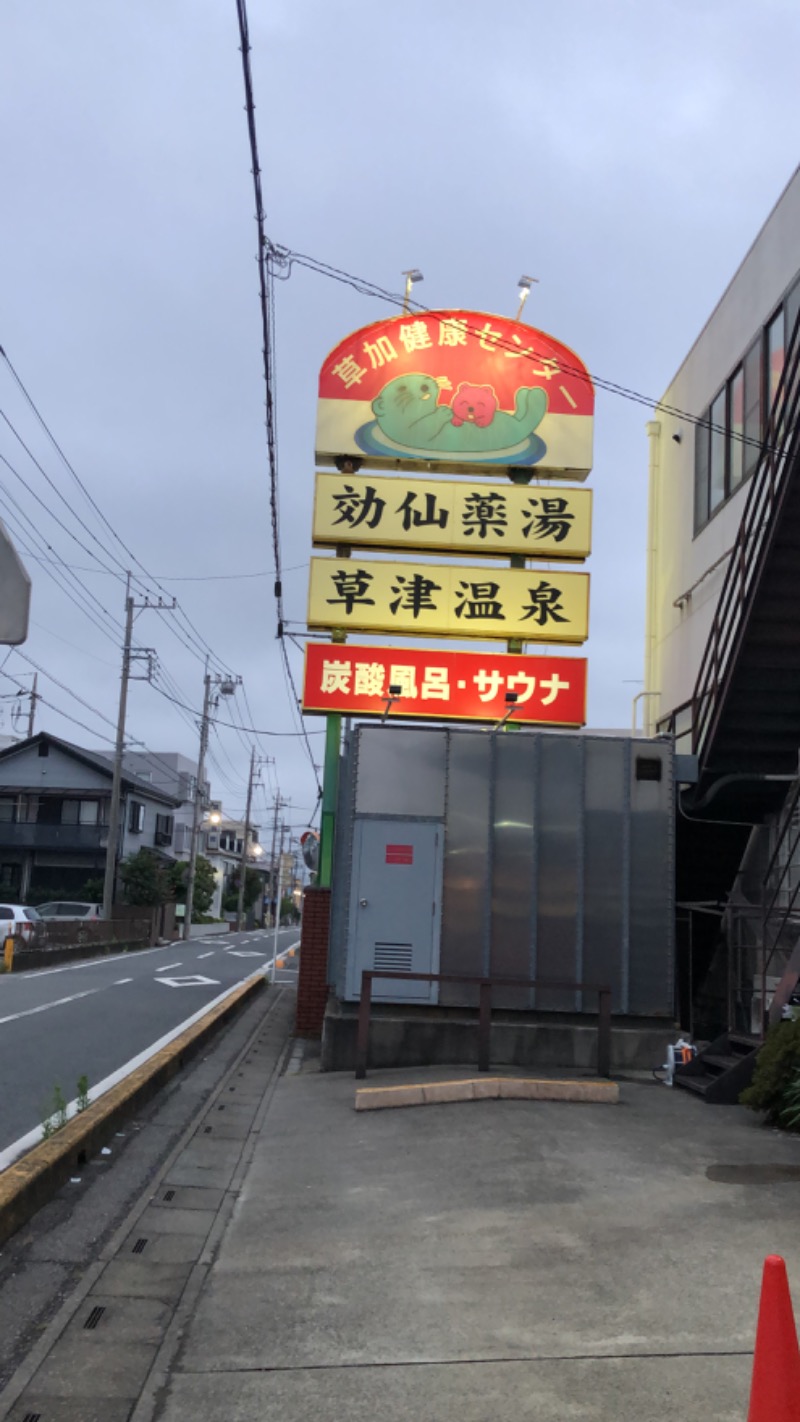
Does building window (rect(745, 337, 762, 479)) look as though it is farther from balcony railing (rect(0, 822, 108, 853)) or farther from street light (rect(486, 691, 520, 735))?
balcony railing (rect(0, 822, 108, 853))

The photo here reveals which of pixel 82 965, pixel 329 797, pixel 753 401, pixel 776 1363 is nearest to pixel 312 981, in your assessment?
pixel 329 797

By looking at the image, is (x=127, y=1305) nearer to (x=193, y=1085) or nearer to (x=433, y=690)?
(x=193, y=1085)

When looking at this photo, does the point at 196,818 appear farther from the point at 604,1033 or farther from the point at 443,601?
the point at 604,1033

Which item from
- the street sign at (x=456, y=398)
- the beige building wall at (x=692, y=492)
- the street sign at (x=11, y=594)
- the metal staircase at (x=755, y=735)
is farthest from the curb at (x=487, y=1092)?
the street sign at (x=456, y=398)

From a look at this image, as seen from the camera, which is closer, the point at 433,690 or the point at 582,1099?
the point at 582,1099

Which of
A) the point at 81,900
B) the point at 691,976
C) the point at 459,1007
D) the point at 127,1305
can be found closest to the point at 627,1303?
the point at 127,1305

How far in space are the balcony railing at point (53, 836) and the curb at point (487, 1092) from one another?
4489 cm

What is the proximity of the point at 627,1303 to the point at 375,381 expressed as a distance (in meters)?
15.3

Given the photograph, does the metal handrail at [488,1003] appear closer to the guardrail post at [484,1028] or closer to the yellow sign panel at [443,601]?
the guardrail post at [484,1028]

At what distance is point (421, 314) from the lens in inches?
716

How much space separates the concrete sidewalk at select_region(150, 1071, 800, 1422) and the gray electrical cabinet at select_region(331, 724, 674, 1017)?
11.2 ft

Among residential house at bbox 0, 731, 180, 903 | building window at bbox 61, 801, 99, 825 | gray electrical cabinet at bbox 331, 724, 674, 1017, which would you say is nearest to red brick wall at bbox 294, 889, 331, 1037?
gray electrical cabinet at bbox 331, 724, 674, 1017

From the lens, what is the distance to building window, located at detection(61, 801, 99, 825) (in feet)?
177

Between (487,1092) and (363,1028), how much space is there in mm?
2056
